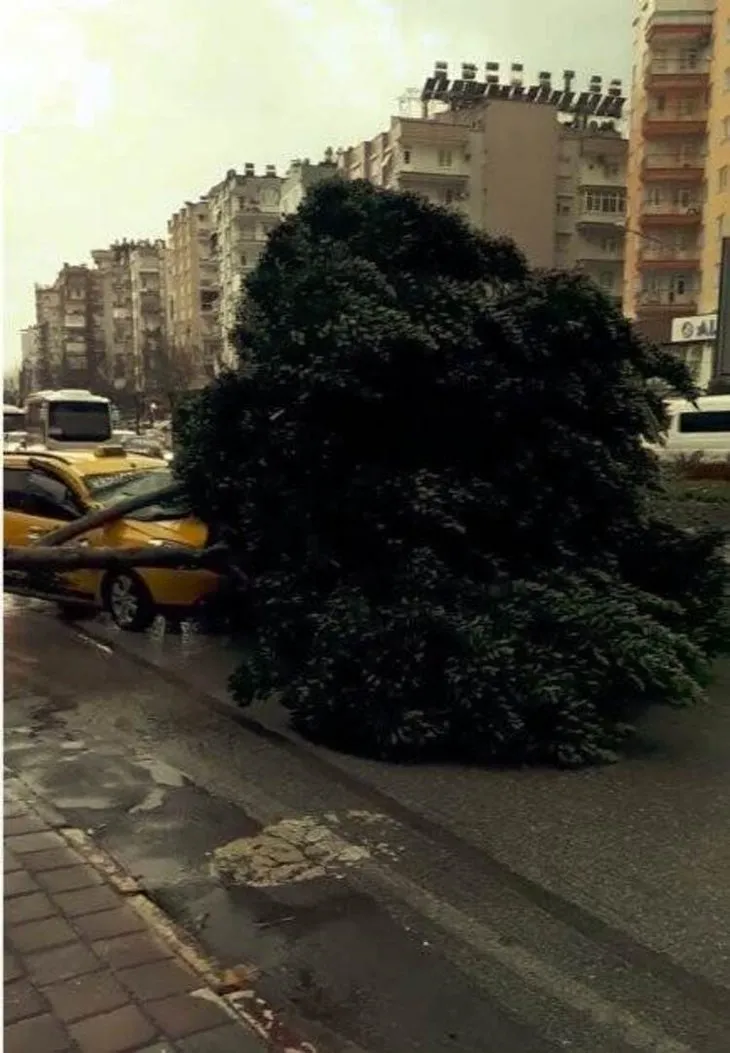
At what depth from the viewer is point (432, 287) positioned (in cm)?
635

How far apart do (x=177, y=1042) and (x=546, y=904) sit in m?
1.71

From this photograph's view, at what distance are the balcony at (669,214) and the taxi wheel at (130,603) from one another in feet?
151

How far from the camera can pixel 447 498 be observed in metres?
6.15

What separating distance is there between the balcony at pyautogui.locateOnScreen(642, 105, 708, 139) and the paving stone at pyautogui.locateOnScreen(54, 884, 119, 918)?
51.5 metres

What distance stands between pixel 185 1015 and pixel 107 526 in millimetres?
6906

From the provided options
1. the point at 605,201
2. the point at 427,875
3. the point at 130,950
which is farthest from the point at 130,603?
the point at 605,201

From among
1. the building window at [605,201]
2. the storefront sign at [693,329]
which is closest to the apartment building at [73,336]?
the building window at [605,201]

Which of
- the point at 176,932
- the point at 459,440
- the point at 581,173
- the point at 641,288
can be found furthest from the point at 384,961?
the point at 581,173

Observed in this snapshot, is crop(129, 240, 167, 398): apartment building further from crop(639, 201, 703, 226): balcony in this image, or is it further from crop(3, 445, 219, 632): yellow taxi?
crop(3, 445, 219, 632): yellow taxi

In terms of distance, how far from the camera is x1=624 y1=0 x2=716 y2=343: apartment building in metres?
46.8

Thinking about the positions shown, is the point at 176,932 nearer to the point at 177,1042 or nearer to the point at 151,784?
the point at 177,1042

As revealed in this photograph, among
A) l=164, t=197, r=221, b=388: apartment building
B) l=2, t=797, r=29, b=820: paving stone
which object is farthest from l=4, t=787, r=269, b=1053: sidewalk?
l=164, t=197, r=221, b=388: apartment building

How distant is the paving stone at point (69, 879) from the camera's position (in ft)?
12.3

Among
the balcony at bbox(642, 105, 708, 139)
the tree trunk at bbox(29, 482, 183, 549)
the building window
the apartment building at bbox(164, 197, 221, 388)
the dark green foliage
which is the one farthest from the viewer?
the apartment building at bbox(164, 197, 221, 388)
